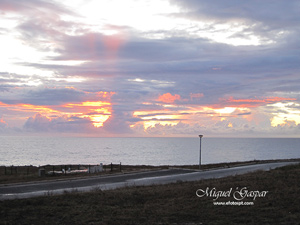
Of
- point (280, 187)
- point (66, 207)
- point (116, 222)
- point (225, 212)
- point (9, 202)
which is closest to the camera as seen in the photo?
point (116, 222)

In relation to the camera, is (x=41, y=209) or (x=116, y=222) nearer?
(x=116, y=222)

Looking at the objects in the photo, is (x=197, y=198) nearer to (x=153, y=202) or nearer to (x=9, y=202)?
(x=153, y=202)

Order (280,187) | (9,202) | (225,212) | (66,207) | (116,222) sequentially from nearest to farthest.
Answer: (116,222) < (225,212) < (66,207) < (9,202) < (280,187)

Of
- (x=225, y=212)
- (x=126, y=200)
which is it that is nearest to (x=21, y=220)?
(x=126, y=200)

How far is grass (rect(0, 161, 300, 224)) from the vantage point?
1091cm

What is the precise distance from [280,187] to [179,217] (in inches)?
285

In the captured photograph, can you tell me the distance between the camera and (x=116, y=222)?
10672mm
